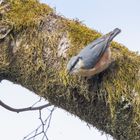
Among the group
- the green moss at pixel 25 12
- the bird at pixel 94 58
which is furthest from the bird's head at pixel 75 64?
the green moss at pixel 25 12

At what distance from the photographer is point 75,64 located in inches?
43.9

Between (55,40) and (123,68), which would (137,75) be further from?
(55,40)

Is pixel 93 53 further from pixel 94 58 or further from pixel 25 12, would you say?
pixel 25 12

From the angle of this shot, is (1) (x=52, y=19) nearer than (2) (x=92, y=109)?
No

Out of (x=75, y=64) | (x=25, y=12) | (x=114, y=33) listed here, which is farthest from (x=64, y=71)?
(x=25, y=12)

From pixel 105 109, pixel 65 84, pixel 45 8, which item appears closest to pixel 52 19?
pixel 45 8

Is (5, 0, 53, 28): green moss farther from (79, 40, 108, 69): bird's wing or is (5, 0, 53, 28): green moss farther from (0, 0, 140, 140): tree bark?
(79, 40, 108, 69): bird's wing

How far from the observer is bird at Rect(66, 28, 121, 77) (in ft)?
3.65

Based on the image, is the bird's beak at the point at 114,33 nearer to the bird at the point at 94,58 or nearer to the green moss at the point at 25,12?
the bird at the point at 94,58

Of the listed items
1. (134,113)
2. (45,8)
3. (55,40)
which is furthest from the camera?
(45,8)

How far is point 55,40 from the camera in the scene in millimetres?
1228

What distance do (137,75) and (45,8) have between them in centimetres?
38

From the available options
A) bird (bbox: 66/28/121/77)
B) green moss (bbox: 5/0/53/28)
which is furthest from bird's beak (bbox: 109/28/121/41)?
green moss (bbox: 5/0/53/28)

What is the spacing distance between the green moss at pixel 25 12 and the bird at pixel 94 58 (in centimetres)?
25
